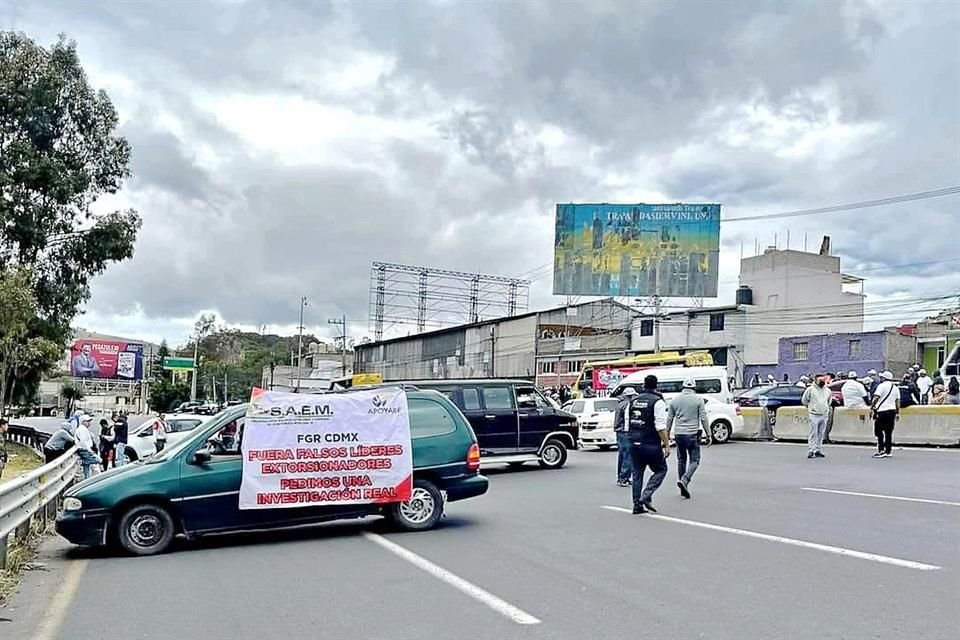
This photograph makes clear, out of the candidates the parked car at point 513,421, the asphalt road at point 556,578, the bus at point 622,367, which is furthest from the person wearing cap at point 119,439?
the bus at point 622,367

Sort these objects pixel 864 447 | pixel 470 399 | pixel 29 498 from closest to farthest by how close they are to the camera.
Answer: pixel 29 498 < pixel 470 399 < pixel 864 447

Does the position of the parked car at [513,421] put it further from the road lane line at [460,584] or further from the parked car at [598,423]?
the road lane line at [460,584]

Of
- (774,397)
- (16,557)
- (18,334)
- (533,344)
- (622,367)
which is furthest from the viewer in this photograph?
(533,344)

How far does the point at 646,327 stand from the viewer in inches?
2559

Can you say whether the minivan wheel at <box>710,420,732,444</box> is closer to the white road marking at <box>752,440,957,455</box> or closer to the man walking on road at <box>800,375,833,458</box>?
the white road marking at <box>752,440,957,455</box>

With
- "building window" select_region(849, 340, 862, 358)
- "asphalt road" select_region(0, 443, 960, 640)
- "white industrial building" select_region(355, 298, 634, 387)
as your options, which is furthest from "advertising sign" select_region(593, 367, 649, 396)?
"asphalt road" select_region(0, 443, 960, 640)

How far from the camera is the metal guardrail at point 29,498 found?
973 cm

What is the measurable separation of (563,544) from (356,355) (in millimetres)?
99378

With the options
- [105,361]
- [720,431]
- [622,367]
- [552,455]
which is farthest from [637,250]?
[105,361]

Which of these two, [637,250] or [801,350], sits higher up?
[637,250]

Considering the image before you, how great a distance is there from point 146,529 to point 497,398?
10.7 m

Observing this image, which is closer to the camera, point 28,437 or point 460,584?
point 460,584

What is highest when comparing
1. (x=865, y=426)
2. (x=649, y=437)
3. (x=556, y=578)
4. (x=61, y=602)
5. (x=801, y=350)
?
(x=801, y=350)

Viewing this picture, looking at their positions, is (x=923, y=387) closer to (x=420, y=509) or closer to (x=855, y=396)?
(x=855, y=396)
